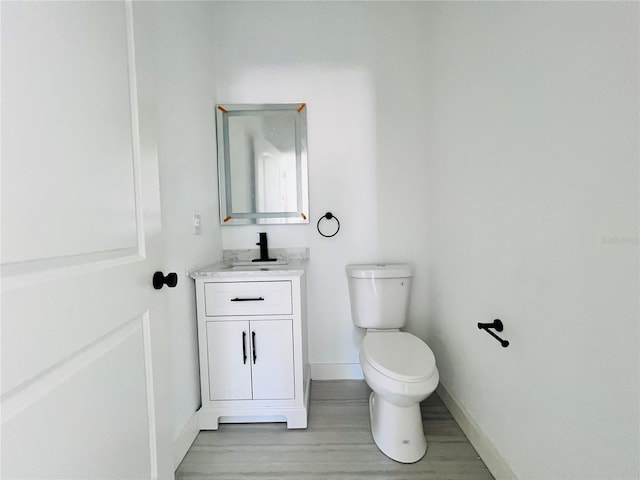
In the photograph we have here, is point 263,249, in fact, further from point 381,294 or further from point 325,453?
point 325,453

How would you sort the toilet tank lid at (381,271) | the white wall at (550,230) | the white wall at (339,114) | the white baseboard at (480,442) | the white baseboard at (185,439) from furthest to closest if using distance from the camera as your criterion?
the white wall at (339,114) → the toilet tank lid at (381,271) → the white baseboard at (185,439) → the white baseboard at (480,442) → the white wall at (550,230)

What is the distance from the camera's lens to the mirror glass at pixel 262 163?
71.1 inches

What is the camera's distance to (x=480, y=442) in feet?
4.06

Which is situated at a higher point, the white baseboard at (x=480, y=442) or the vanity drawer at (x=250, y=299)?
the vanity drawer at (x=250, y=299)

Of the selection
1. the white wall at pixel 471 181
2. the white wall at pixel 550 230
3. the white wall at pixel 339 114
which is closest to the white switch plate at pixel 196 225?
the white wall at pixel 471 181

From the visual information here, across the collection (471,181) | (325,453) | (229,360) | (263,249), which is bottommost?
(325,453)

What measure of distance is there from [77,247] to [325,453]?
131cm

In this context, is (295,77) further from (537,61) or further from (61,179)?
(61,179)

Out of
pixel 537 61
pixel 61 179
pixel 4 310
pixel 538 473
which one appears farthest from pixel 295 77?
pixel 538 473

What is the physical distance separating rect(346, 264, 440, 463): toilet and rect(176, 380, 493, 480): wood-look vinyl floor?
75 mm

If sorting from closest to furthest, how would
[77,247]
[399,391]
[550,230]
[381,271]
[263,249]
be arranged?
[77,247], [550,230], [399,391], [381,271], [263,249]

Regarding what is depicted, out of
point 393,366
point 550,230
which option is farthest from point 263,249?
point 550,230

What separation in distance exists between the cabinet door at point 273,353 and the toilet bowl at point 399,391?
1.30 ft

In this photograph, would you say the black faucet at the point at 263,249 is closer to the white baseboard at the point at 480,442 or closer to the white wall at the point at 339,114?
the white wall at the point at 339,114
